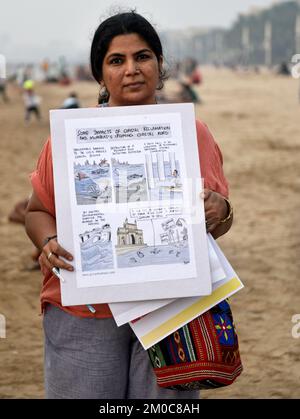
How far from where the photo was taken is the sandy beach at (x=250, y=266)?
4750mm

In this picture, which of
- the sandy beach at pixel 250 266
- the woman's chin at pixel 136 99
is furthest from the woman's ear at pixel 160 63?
the sandy beach at pixel 250 266

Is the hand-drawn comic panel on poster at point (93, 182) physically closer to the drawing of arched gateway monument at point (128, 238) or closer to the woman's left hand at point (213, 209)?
the drawing of arched gateway monument at point (128, 238)

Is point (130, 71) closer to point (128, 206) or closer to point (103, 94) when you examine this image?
point (103, 94)

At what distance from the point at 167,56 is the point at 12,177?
10644 millimetres

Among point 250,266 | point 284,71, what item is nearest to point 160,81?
point 250,266

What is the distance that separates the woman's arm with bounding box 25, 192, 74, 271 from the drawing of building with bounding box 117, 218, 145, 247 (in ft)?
0.51

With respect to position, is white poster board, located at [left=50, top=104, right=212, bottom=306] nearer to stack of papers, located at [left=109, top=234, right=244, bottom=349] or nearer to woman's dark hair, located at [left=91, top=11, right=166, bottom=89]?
stack of papers, located at [left=109, top=234, right=244, bottom=349]

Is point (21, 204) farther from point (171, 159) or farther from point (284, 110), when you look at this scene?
point (284, 110)

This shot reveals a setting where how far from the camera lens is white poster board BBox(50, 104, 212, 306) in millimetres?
2113

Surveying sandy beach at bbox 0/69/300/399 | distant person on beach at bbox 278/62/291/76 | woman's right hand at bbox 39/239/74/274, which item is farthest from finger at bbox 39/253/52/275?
distant person on beach at bbox 278/62/291/76

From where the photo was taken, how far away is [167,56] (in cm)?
252

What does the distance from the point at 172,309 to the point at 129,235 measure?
0.25 m

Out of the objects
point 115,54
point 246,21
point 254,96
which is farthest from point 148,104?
point 246,21

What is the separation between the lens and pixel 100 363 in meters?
2.23
